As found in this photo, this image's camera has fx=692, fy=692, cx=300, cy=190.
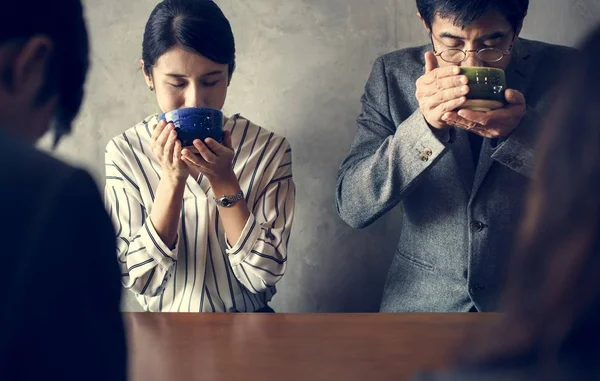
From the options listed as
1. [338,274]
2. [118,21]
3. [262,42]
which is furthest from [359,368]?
[118,21]

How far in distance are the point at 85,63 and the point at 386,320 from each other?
2.14 feet

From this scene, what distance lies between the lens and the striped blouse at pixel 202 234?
4.86ft

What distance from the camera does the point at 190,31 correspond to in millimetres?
1513

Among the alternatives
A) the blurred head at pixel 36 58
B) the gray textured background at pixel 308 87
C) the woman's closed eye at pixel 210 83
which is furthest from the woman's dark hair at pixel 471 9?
the blurred head at pixel 36 58

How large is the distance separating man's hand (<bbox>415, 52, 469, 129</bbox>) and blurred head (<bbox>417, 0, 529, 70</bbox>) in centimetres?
8

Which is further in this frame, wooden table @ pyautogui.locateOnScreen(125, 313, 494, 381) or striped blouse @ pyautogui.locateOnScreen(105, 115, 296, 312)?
striped blouse @ pyautogui.locateOnScreen(105, 115, 296, 312)

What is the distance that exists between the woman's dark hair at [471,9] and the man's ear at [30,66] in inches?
39.8

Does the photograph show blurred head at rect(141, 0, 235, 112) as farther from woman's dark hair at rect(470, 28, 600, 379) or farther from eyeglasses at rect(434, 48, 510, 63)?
woman's dark hair at rect(470, 28, 600, 379)

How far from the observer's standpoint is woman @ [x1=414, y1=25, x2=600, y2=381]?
1.66 feet

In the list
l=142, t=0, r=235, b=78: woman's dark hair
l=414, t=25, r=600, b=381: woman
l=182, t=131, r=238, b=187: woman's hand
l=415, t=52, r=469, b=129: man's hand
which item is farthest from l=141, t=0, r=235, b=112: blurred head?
l=414, t=25, r=600, b=381: woman

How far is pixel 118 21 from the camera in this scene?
6.24 feet

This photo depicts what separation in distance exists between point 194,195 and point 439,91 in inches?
23.8

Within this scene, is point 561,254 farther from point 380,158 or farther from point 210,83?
point 210,83

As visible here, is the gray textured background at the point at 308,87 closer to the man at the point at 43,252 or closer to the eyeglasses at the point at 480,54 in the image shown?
the eyeglasses at the point at 480,54
